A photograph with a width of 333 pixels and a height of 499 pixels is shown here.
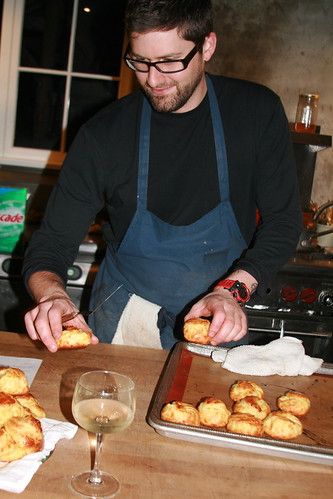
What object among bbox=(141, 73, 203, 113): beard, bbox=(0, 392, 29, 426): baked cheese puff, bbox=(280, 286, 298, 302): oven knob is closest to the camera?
bbox=(0, 392, 29, 426): baked cheese puff

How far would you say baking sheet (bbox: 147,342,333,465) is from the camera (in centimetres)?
140

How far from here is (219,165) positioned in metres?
2.26

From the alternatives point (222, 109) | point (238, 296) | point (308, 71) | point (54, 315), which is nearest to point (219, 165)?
point (222, 109)

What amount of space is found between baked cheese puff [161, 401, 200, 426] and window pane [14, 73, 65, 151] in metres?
3.04

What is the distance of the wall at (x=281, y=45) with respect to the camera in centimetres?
369

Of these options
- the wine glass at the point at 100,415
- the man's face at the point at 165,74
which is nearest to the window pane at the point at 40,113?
the man's face at the point at 165,74

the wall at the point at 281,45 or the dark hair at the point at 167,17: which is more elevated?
the wall at the point at 281,45

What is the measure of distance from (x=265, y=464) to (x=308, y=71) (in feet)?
9.29

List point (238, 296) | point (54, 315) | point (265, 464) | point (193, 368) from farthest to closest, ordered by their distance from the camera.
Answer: point (238, 296), point (193, 368), point (54, 315), point (265, 464)

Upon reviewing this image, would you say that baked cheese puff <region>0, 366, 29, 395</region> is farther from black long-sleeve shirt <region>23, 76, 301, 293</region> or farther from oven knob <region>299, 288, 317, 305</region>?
oven knob <region>299, 288, 317, 305</region>

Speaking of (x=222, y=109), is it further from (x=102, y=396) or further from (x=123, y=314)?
(x=102, y=396)

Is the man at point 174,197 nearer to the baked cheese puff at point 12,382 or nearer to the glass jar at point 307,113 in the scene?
the baked cheese puff at point 12,382

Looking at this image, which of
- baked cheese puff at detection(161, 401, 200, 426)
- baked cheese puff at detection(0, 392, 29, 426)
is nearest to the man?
baked cheese puff at detection(161, 401, 200, 426)

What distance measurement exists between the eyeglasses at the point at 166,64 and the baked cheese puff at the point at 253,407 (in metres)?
0.99
